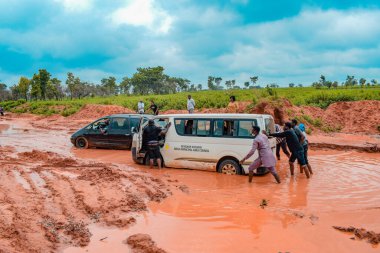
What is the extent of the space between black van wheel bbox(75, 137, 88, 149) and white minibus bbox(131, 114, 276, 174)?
5.47 meters

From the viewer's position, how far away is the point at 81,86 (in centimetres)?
8681

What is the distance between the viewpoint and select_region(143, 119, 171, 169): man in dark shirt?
34.8 feet

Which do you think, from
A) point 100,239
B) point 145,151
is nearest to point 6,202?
point 100,239

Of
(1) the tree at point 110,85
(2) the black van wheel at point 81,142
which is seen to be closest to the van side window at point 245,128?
(2) the black van wheel at point 81,142

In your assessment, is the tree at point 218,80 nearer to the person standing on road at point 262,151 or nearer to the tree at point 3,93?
the tree at point 3,93

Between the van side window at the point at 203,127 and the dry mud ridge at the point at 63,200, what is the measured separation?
6.54 feet

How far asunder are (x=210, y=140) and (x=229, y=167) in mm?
952

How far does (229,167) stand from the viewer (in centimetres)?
995

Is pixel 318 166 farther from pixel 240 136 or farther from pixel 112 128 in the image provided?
pixel 112 128

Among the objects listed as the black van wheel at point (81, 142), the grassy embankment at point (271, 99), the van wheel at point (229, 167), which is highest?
the grassy embankment at point (271, 99)

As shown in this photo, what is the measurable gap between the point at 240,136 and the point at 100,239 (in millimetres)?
5320

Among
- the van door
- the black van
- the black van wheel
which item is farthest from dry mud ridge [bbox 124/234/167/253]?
the black van wheel

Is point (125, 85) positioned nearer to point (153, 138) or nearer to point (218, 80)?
point (218, 80)

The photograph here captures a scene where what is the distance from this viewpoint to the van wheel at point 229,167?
388 inches
